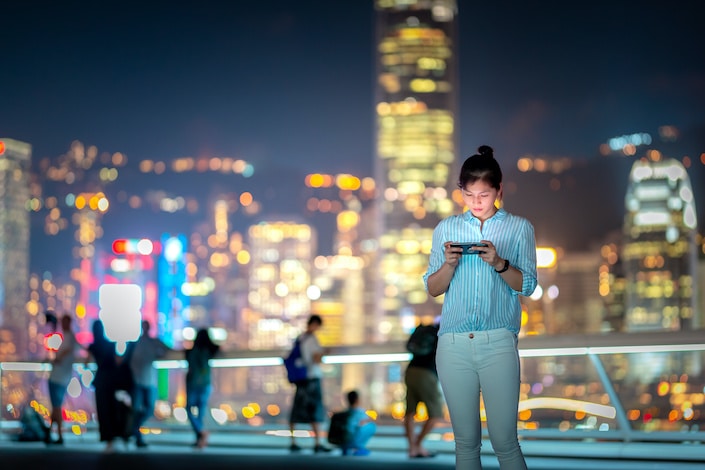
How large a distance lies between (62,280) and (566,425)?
7447 inches

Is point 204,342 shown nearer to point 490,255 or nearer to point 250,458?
point 250,458

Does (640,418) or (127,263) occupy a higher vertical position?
(127,263)

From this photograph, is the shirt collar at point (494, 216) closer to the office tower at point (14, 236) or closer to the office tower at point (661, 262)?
the office tower at point (14, 236)

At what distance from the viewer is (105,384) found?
10.5 metres

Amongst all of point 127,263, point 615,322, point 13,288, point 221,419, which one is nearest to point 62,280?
point 127,263

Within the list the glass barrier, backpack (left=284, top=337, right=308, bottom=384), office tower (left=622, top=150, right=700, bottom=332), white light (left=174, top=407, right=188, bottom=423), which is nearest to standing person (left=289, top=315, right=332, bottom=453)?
backpack (left=284, top=337, right=308, bottom=384)

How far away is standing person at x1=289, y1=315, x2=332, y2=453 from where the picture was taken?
9.88 meters

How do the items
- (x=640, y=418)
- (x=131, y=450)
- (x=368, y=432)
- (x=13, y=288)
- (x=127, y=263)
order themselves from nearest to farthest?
(x=640, y=418)
(x=368, y=432)
(x=131, y=450)
(x=13, y=288)
(x=127, y=263)

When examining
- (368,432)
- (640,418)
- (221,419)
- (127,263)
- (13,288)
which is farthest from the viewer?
(127,263)

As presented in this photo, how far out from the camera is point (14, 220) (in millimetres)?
175375

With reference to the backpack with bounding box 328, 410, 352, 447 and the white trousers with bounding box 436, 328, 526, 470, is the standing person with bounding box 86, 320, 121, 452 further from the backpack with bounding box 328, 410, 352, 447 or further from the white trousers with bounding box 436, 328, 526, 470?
the white trousers with bounding box 436, 328, 526, 470

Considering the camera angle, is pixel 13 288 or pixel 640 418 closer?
pixel 640 418

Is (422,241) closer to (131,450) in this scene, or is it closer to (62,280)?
(62,280)

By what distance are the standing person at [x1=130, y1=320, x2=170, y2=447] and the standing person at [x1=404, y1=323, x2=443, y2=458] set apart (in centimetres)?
275
